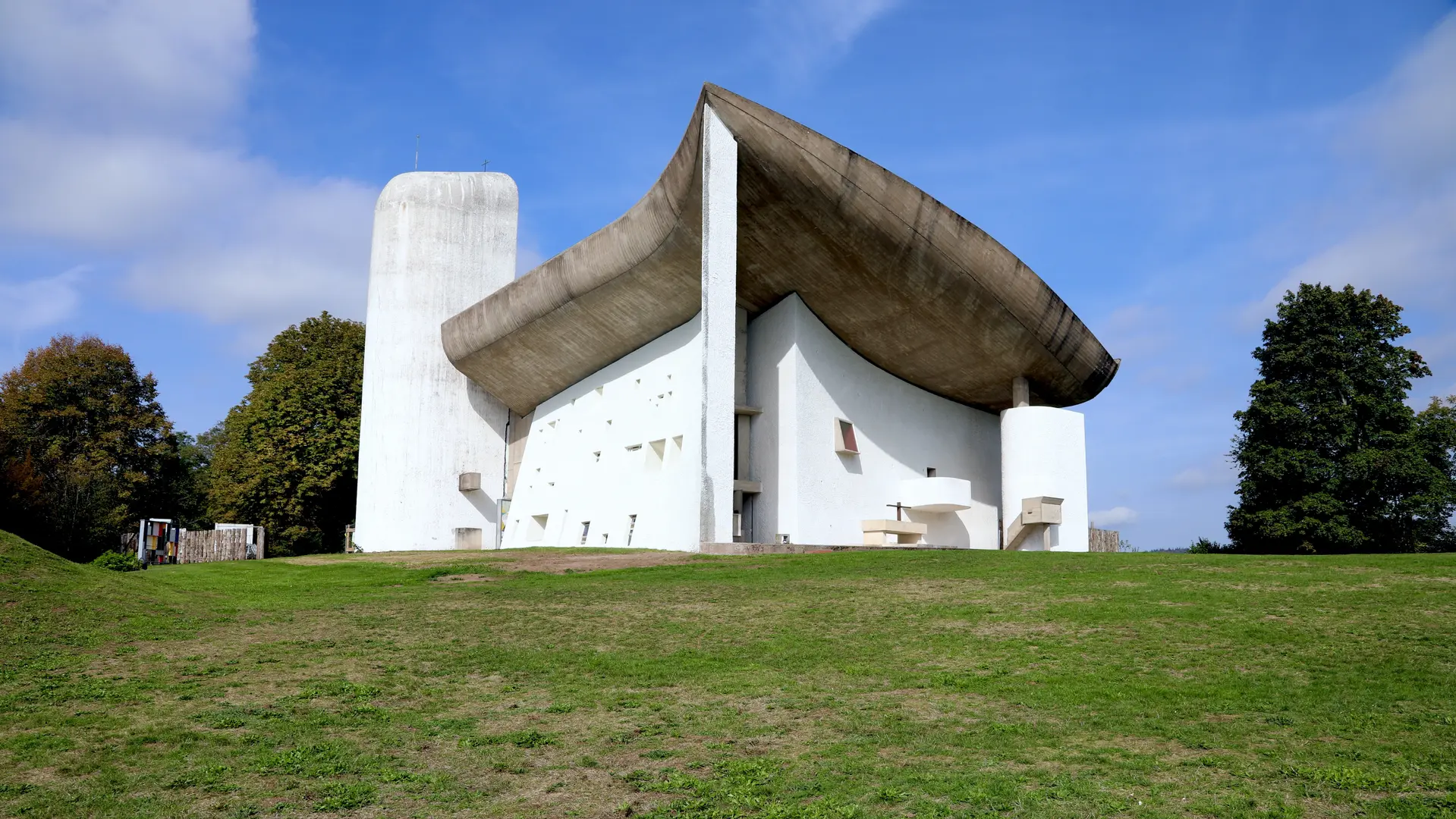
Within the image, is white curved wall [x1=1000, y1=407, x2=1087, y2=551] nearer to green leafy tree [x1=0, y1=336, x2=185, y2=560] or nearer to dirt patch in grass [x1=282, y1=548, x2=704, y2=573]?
dirt patch in grass [x1=282, y1=548, x2=704, y2=573]

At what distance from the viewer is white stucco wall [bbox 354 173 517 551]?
36.5 metres

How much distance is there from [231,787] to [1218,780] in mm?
6109

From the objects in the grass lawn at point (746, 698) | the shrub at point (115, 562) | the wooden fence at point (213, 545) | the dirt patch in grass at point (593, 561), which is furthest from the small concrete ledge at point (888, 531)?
the wooden fence at point (213, 545)

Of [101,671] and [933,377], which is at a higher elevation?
[933,377]

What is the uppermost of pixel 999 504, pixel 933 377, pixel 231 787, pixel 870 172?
pixel 870 172

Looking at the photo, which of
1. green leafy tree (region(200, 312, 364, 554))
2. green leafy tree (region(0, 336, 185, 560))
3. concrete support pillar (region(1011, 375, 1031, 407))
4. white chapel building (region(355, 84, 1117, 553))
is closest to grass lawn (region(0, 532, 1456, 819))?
white chapel building (region(355, 84, 1117, 553))

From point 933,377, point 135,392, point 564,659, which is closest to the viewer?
point 564,659

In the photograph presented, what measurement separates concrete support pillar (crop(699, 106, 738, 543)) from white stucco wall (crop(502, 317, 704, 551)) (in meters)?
0.51

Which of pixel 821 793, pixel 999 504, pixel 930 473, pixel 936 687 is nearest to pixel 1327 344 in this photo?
pixel 999 504

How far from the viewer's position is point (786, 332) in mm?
25844

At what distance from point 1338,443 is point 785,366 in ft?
55.0

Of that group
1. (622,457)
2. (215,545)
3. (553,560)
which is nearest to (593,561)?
(553,560)

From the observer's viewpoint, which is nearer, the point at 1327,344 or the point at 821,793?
the point at 821,793

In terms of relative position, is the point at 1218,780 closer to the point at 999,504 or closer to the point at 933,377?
the point at 933,377
